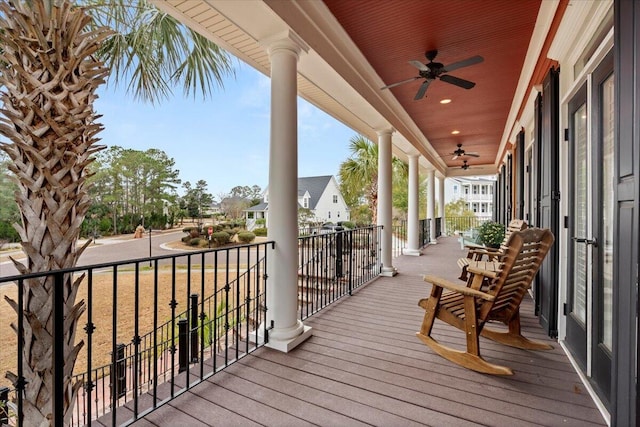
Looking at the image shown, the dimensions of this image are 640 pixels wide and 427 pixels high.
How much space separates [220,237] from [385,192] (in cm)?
477

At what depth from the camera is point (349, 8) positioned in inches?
99.3

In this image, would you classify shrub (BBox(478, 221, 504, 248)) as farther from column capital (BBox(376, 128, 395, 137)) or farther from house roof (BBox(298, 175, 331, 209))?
house roof (BBox(298, 175, 331, 209))

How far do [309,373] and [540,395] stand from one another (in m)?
1.45

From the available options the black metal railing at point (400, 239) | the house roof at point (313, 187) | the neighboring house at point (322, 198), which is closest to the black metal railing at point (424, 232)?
the black metal railing at point (400, 239)

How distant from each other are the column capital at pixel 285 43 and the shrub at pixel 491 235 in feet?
12.9

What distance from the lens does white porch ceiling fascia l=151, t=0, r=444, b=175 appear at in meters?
2.15

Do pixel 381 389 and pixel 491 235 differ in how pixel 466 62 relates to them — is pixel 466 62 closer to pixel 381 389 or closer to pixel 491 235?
pixel 491 235

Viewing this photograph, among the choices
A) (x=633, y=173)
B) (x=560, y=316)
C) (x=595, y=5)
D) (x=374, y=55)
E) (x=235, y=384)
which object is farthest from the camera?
(x=374, y=55)

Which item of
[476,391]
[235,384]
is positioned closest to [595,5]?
[476,391]

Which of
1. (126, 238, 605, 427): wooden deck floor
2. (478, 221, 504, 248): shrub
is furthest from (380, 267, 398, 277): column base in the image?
(126, 238, 605, 427): wooden deck floor

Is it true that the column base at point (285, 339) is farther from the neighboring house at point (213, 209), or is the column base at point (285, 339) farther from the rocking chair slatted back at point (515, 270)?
the neighboring house at point (213, 209)

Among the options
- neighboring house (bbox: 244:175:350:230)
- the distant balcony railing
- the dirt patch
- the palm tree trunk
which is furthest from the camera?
neighboring house (bbox: 244:175:350:230)

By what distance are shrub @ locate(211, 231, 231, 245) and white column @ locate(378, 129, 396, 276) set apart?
458 centimetres

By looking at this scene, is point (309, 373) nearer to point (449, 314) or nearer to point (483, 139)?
point (449, 314)
